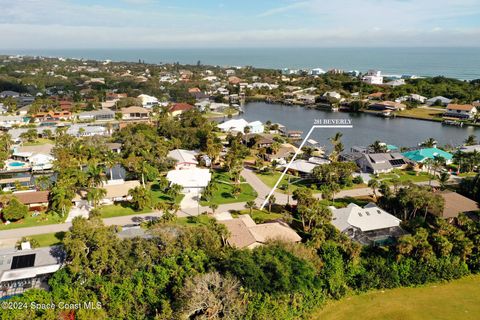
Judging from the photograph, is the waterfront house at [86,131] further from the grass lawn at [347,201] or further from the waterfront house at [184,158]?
the grass lawn at [347,201]

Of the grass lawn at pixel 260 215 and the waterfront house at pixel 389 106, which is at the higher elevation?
the waterfront house at pixel 389 106

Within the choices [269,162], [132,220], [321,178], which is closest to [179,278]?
[132,220]

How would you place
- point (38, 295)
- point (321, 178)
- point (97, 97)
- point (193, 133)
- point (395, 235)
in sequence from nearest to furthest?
point (38, 295), point (395, 235), point (321, 178), point (193, 133), point (97, 97)

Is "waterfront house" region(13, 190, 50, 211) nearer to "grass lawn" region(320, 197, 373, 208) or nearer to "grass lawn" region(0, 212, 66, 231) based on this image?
"grass lawn" region(0, 212, 66, 231)

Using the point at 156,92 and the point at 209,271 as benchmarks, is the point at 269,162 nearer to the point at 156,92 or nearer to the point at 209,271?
the point at 209,271

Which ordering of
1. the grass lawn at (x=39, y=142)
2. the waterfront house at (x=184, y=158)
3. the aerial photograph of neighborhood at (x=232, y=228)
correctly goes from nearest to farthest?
1. the aerial photograph of neighborhood at (x=232, y=228)
2. the waterfront house at (x=184, y=158)
3. the grass lawn at (x=39, y=142)

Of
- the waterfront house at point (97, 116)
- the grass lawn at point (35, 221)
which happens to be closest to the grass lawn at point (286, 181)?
the grass lawn at point (35, 221)

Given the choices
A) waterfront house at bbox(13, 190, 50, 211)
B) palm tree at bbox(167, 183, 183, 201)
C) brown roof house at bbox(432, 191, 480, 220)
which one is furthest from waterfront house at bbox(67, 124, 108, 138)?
brown roof house at bbox(432, 191, 480, 220)
